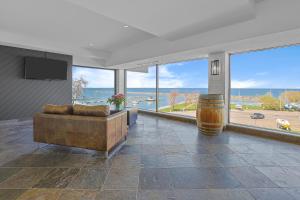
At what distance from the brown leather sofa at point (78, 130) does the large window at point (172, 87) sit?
4.13 metres

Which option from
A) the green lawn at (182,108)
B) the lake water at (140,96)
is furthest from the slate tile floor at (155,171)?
the lake water at (140,96)

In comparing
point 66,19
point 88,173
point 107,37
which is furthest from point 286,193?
point 107,37

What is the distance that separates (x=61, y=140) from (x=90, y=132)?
0.62 m

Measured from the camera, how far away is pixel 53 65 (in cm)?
616

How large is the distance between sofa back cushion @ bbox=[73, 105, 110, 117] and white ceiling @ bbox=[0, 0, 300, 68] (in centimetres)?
164

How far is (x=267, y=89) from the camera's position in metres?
4.48

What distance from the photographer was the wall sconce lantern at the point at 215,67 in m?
4.83

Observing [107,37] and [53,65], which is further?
[53,65]

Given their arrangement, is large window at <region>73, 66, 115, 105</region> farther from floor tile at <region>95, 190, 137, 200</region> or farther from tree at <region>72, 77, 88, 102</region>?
floor tile at <region>95, 190, 137, 200</region>

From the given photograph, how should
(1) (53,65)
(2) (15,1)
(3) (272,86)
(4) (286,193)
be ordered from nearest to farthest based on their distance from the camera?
1. (4) (286,193)
2. (2) (15,1)
3. (3) (272,86)
4. (1) (53,65)

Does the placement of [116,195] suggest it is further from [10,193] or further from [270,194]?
[270,194]

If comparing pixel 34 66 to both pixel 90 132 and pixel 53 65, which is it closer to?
pixel 53 65

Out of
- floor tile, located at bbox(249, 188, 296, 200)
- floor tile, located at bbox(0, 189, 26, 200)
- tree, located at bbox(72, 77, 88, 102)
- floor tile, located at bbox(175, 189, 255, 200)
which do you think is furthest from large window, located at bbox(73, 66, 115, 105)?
floor tile, located at bbox(249, 188, 296, 200)

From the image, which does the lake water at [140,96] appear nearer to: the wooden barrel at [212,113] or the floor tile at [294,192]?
the wooden barrel at [212,113]
